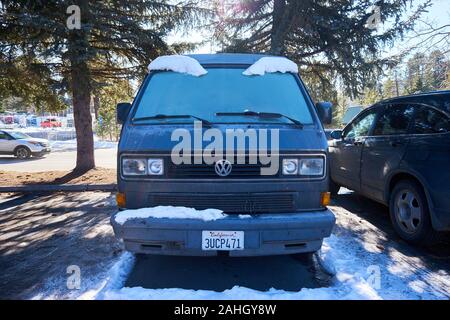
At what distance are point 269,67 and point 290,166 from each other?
144 cm

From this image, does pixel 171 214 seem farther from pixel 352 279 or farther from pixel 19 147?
pixel 19 147

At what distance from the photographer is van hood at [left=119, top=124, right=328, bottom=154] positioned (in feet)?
10.1

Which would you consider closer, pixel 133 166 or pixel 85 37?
pixel 133 166

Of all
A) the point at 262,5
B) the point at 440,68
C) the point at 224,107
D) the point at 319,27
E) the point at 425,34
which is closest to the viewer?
the point at 224,107

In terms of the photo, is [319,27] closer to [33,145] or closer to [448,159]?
[448,159]

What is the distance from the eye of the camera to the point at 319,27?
9008 mm

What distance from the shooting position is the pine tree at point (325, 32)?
8.82 meters

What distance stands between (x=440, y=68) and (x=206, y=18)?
942 cm

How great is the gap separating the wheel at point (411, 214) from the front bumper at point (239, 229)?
1.75 m

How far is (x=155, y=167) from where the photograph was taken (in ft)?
10.1

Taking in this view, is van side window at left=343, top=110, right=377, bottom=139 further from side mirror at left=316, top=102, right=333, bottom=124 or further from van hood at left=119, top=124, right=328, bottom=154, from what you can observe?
van hood at left=119, top=124, right=328, bottom=154

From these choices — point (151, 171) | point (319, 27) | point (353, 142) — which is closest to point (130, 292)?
point (151, 171)

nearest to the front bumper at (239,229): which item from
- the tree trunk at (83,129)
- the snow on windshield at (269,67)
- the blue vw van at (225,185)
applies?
the blue vw van at (225,185)

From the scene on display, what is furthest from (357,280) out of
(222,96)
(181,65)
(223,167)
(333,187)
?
(333,187)
